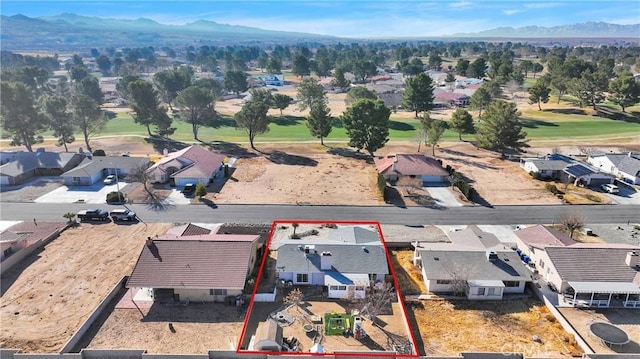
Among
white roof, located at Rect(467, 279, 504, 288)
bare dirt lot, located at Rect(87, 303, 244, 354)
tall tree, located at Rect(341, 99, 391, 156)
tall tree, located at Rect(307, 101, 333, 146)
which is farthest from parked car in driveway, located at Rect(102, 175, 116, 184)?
white roof, located at Rect(467, 279, 504, 288)

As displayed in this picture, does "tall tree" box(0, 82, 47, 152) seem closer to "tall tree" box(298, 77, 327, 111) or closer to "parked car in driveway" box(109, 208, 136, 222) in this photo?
"parked car in driveway" box(109, 208, 136, 222)

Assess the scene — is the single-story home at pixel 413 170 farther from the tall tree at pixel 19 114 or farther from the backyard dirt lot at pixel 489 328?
the tall tree at pixel 19 114

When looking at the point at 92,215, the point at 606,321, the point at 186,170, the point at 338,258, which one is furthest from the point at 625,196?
the point at 92,215

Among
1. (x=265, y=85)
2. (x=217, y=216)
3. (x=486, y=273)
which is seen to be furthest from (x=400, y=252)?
(x=265, y=85)

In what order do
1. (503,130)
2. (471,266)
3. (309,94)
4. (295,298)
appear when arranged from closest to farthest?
(295,298)
(471,266)
(503,130)
(309,94)

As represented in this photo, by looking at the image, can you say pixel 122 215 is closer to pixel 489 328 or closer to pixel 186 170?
pixel 186 170

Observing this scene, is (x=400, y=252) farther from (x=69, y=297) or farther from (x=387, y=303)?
(x=69, y=297)

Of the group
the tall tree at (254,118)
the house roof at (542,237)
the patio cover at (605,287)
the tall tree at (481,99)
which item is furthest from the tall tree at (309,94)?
the patio cover at (605,287)
